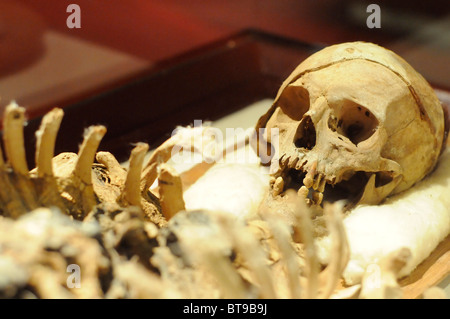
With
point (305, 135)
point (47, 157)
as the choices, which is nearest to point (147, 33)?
point (305, 135)

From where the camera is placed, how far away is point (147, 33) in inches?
80.1

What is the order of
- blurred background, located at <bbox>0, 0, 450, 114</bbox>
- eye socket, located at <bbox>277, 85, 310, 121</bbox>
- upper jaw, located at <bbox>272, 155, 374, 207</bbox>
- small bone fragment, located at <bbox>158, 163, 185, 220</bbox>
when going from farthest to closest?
blurred background, located at <bbox>0, 0, 450, 114</bbox> → eye socket, located at <bbox>277, 85, 310, 121</bbox> → upper jaw, located at <bbox>272, 155, 374, 207</bbox> → small bone fragment, located at <bbox>158, 163, 185, 220</bbox>

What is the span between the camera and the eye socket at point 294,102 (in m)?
1.35

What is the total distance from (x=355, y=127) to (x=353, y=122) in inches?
0.5

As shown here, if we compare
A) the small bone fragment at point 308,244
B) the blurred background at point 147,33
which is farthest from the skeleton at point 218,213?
the blurred background at point 147,33

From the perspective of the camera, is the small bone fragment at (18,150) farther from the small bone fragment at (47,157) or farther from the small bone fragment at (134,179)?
the small bone fragment at (134,179)

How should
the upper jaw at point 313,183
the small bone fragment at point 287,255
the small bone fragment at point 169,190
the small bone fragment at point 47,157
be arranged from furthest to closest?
1. the upper jaw at point 313,183
2. the small bone fragment at point 169,190
3. the small bone fragment at point 47,157
4. the small bone fragment at point 287,255

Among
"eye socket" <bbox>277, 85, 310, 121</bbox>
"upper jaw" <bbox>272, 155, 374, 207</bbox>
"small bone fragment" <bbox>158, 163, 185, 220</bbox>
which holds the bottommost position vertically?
"upper jaw" <bbox>272, 155, 374, 207</bbox>

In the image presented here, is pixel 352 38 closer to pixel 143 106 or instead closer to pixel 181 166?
pixel 143 106

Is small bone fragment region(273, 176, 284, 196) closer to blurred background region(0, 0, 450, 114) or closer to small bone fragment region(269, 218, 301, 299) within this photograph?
small bone fragment region(269, 218, 301, 299)

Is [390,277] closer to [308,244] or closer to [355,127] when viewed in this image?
[308,244]

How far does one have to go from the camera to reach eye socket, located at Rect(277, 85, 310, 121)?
1348 millimetres

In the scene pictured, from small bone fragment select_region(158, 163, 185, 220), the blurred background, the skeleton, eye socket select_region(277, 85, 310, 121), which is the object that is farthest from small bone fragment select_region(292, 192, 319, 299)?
the blurred background
